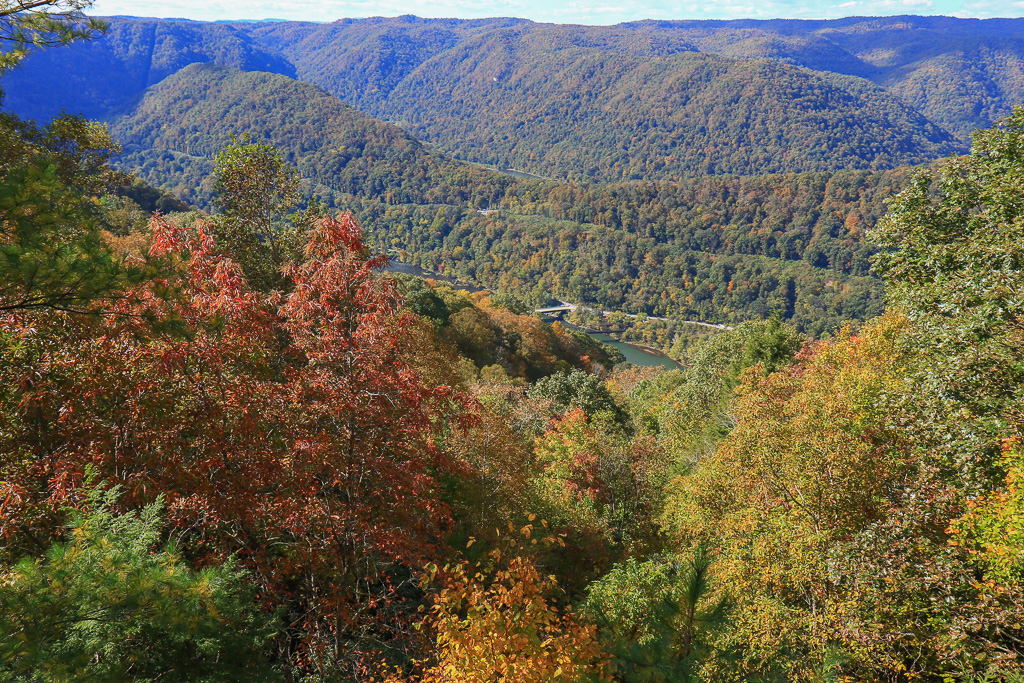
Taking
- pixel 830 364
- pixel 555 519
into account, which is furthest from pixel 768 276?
pixel 555 519

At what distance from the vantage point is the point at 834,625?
7.52 meters

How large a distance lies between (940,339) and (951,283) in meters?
1.02

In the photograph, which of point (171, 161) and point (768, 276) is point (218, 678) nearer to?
point (768, 276)

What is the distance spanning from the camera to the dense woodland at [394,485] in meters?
4.74

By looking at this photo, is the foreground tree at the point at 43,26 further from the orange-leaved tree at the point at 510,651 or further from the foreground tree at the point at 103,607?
the orange-leaved tree at the point at 510,651

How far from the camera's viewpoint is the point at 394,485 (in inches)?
261

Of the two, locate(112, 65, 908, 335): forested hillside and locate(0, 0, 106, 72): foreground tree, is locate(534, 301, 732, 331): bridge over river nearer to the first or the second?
locate(112, 65, 908, 335): forested hillside

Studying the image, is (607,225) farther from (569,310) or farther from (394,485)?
(394,485)

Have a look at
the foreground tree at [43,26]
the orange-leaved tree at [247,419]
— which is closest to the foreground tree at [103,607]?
the orange-leaved tree at [247,419]

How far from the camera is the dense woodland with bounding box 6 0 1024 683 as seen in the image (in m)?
4.74

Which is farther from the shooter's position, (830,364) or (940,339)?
(830,364)

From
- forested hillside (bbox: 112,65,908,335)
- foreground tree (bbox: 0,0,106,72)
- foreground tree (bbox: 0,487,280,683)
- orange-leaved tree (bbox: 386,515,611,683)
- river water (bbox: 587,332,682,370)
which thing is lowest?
river water (bbox: 587,332,682,370)

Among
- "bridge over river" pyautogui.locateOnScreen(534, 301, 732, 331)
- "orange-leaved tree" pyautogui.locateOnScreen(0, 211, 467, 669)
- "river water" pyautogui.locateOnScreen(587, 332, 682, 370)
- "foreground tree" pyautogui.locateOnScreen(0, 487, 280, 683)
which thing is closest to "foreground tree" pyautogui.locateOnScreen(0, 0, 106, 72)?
"orange-leaved tree" pyautogui.locateOnScreen(0, 211, 467, 669)

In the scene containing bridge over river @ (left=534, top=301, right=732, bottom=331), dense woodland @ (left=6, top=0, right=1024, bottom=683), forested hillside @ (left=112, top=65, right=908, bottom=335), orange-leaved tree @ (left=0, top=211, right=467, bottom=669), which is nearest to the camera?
dense woodland @ (left=6, top=0, right=1024, bottom=683)
